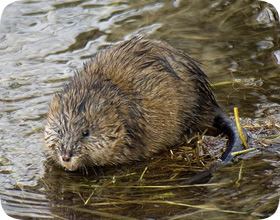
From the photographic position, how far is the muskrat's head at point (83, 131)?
6.81 metres

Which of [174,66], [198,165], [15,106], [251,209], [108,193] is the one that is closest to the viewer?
[251,209]

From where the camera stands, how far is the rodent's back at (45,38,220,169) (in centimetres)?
702

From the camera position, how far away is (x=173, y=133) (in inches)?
296

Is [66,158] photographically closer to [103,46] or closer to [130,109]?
[130,109]

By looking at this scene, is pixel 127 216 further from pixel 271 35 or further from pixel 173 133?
pixel 271 35

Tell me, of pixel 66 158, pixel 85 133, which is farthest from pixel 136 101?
pixel 66 158

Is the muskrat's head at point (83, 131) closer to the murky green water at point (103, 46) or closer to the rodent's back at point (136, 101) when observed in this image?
the rodent's back at point (136, 101)

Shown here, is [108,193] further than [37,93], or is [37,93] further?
[37,93]

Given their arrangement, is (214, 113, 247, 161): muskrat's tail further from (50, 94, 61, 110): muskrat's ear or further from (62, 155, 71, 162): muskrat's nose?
(50, 94, 61, 110): muskrat's ear

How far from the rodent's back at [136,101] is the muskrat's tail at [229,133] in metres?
0.11

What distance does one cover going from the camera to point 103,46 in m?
9.38

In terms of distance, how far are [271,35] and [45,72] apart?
2983 millimetres

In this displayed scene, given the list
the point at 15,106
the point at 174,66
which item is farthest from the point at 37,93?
the point at 174,66

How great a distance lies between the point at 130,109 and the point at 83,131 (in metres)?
0.62
